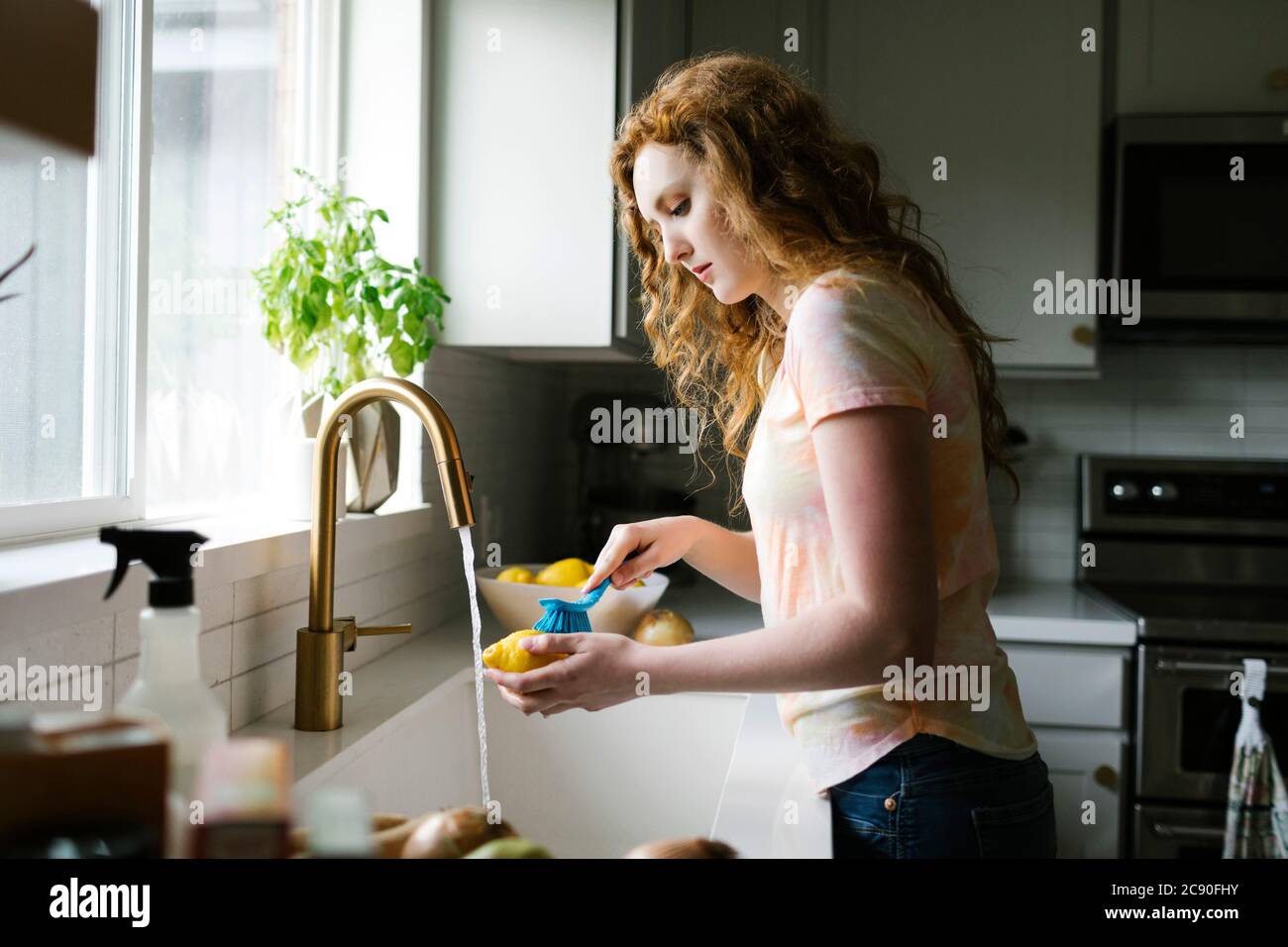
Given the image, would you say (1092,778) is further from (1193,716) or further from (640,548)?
(640,548)

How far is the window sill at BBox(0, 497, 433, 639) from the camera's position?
531 mm

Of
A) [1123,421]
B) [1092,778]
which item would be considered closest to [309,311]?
[1092,778]

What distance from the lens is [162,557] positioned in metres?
0.30

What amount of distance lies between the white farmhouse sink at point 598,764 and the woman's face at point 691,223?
48 cm

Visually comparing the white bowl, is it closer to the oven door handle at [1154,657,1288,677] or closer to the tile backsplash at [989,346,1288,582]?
the oven door handle at [1154,657,1288,677]

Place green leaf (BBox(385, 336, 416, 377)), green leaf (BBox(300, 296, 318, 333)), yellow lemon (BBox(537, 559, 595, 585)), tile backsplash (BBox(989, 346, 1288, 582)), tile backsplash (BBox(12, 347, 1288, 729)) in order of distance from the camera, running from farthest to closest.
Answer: tile backsplash (BBox(989, 346, 1288, 582)) → tile backsplash (BBox(12, 347, 1288, 729)) → yellow lemon (BBox(537, 559, 595, 585)) → green leaf (BBox(385, 336, 416, 377)) → green leaf (BBox(300, 296, 318, 333))

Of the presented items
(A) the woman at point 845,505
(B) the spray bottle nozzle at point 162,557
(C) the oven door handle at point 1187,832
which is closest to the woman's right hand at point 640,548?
(A) the woman at point 845,505

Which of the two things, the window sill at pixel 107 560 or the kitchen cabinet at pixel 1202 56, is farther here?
the kitchen cabinet at pixel 1202 56

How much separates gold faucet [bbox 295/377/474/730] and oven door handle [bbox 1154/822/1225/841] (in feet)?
3.99

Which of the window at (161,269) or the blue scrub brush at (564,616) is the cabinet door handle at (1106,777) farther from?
the window at (161,269)

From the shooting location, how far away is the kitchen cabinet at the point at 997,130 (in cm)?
177

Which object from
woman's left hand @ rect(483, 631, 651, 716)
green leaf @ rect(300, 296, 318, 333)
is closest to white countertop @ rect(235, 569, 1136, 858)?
woman's left hand @ rect(483, 631, 651, 716)

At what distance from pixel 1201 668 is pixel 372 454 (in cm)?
123
